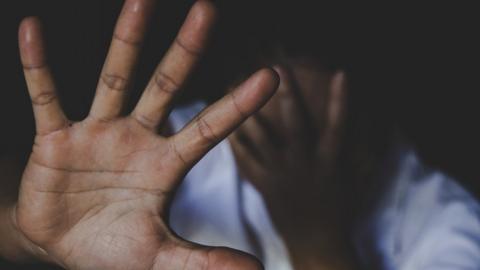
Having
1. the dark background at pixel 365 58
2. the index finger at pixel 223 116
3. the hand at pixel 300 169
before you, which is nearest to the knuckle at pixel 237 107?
the index finger at pixel 223 116

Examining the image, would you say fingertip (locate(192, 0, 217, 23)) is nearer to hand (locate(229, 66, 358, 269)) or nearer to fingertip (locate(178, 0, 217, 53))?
fingertip (locate(178, 0, 217, 53))

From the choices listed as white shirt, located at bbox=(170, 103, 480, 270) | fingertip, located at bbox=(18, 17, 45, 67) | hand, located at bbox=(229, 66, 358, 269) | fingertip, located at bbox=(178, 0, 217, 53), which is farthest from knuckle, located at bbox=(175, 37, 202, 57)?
white shirt, located at bbox=(170, 103, 480, 270)

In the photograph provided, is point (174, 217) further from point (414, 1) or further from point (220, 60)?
point (414, 1)

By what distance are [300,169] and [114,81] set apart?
1.47 ft

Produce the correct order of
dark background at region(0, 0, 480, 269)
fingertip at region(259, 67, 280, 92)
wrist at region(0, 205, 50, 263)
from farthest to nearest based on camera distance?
dark background at region(0, 0, 480, 269)
wrist at region(0, 205, 50, 263)
fingertip at region(259, 67, 280, 92)

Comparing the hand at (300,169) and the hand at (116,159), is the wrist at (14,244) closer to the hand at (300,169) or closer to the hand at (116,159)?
the hand at (116,159)

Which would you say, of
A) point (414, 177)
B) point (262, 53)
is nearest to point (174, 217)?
point (262, 53)

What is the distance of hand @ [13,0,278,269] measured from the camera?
0.59 meters

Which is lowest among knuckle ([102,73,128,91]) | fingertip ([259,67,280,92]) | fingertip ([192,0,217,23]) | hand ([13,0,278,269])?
hand ([13,0,278,269])

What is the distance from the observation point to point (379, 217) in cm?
113

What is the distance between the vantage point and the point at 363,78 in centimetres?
128

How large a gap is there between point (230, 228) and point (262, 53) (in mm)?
436

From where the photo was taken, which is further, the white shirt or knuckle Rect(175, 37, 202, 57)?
the white shirt

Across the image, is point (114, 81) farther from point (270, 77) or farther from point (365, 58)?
point (365, 58)
